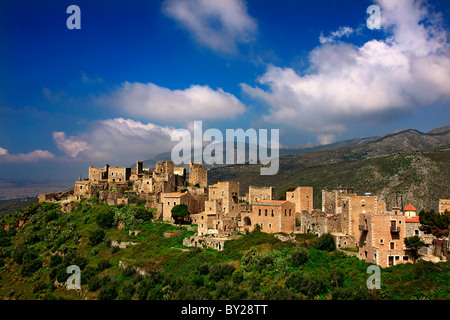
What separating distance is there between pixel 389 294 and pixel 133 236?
29.3 metres

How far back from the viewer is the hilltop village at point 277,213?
28047mm

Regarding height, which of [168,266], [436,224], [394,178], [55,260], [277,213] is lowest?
[55,260]

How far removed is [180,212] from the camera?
43344 millimetres

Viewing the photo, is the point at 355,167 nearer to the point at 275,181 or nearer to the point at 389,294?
the point at 275,181

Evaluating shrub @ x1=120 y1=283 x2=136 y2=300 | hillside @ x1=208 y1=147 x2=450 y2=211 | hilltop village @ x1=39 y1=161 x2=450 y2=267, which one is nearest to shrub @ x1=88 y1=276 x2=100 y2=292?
shrub @ x1=120 y1=283 x2=136 y2=300

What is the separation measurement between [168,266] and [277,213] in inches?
484

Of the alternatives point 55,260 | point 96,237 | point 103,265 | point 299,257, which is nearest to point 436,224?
point 299,257

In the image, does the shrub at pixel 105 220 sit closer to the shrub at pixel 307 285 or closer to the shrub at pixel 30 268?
the shrub at pixel 30 268

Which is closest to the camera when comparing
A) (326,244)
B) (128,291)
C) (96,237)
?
(128,291)

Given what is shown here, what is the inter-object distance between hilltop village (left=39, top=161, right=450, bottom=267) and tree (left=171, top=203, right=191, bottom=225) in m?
1.58

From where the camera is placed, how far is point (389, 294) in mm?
24344

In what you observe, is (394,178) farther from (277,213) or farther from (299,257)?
(299,257)

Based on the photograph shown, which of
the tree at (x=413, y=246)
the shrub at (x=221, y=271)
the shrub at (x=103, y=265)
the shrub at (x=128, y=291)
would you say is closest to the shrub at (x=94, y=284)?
the shrub at (x=103, y=265)
